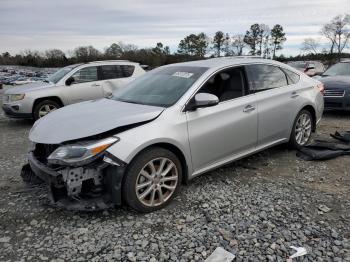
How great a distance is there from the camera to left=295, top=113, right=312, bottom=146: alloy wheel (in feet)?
18.6

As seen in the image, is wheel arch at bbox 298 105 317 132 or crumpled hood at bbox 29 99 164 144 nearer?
crumpled hood at bbox 29 99 164 144

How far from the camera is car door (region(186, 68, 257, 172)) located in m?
4.05

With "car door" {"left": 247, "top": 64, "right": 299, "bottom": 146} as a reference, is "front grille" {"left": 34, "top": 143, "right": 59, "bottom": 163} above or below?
below

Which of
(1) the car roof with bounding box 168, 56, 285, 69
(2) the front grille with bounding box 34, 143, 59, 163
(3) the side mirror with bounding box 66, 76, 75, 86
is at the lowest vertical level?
(2) the front grille with bounding box 34, 143, 59, 163

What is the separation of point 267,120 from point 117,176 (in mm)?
2487

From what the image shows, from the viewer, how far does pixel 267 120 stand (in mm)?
4910

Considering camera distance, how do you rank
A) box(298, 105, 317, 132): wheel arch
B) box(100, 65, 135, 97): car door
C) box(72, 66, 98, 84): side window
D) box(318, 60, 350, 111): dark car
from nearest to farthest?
box(298, 105, 317, 132): wheel arch, box(318, 60, 350, 111): dark car, box(72, 66, 98, 84): side window, box(100, 65, 135, 97): car door

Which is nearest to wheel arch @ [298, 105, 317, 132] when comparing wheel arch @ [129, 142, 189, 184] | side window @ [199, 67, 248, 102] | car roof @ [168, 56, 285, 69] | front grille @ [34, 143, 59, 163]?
car roof @ [168, 56, 285, 69]

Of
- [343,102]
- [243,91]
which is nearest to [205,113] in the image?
[243,91]

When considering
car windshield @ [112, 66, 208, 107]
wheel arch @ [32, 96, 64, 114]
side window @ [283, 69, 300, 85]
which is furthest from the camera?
wheel arch @ [32, 96, 64, 114]

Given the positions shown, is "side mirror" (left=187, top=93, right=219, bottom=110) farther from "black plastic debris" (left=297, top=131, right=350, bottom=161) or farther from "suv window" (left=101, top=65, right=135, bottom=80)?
"suv window" (left=101, top=65, right=135, bottom=80)

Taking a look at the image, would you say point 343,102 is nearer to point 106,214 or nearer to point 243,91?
point 243,91

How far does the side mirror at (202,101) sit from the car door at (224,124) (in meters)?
0.07

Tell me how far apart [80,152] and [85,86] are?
6.38 metres
